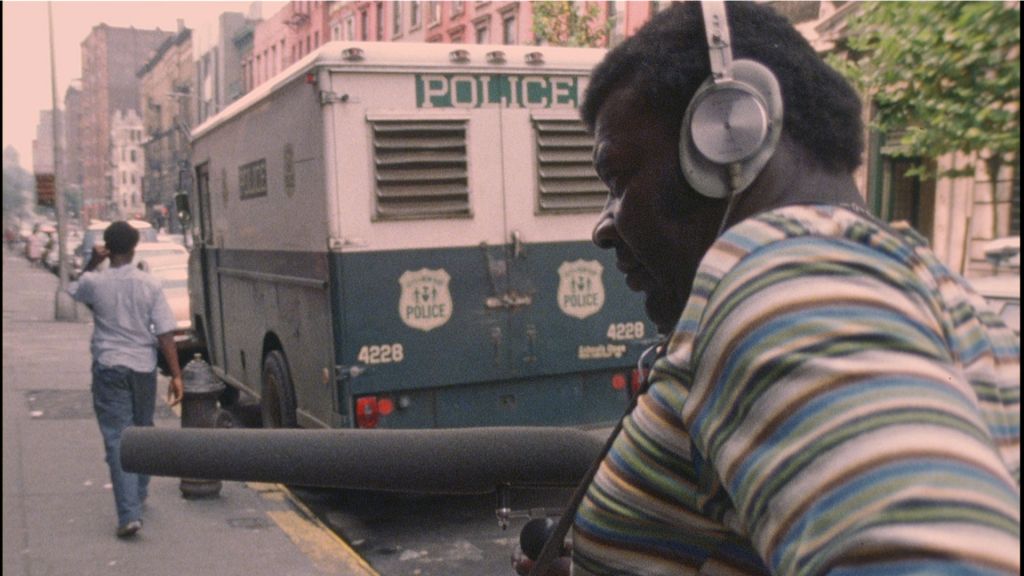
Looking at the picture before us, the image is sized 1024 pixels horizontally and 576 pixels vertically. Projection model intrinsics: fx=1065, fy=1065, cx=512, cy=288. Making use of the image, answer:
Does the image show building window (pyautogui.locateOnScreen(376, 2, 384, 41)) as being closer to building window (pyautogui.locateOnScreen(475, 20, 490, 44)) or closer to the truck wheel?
building window (pyautogui.locateOnScreen(475, 20, 490, 44))

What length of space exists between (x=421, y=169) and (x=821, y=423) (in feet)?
20.8

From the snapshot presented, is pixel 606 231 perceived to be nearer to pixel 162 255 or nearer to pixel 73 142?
pixel 73 142

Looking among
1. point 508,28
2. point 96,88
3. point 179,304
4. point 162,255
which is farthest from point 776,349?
point 508,28

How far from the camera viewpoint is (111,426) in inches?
266

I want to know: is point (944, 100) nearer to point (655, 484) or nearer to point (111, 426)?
point (111, 426)

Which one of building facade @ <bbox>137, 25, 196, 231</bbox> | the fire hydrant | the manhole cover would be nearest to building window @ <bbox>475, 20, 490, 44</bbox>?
building facade @ <bbox>137, 25, 196, 231</bbox>

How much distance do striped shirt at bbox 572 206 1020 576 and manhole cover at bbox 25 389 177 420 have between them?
1062cm

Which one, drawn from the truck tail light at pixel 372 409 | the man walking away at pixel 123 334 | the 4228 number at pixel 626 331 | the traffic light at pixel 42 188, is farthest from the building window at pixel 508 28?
the traffic light at pixel 42 188

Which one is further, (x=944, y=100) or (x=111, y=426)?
(x=944, y=100)

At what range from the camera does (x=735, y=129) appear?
1.06m

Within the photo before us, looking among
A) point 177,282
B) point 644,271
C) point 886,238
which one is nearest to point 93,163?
point 644,271

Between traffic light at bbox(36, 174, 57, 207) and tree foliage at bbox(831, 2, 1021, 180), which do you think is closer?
traffic light at bbox(36, 174, 57, 207)

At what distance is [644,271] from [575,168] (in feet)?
20.1

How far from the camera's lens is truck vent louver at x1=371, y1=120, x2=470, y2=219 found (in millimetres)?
6848
